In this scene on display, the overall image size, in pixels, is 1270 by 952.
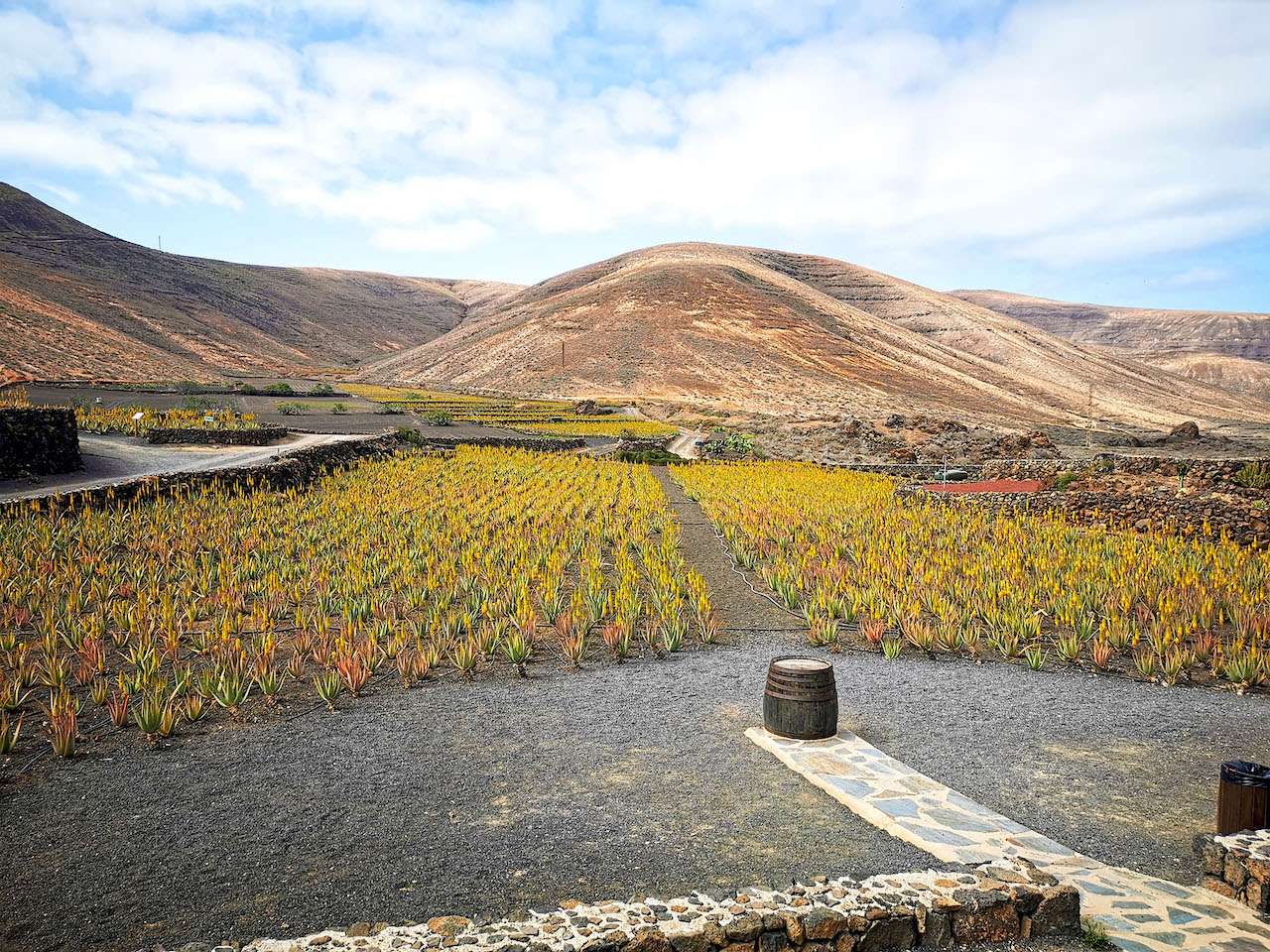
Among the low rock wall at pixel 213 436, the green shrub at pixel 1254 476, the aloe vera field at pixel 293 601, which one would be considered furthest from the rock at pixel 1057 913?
the low rock wall at pixel 213 436

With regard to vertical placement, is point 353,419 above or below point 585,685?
above

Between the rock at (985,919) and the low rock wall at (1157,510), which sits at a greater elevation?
the low rock wall at (1157,510)

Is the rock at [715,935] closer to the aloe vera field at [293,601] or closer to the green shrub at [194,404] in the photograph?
the aloe vera field at [293,601]

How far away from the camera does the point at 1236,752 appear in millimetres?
6316

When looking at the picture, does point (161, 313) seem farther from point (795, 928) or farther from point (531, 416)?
point (795, 928)

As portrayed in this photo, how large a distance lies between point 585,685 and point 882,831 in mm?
3702

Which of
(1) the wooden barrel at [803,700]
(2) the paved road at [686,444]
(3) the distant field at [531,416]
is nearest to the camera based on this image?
(1) the wooden barrel at [803,700]

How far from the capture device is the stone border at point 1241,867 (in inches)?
162

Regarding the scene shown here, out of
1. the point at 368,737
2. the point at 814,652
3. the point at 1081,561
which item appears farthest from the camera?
the point at 1081,561

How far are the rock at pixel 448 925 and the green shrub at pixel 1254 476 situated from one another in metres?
23.0

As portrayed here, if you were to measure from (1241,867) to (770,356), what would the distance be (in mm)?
84886

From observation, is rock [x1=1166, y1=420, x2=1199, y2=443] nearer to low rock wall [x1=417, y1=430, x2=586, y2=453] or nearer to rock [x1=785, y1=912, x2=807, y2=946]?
low rock wall [x1=417, y1=430, x2=586, y2=453]

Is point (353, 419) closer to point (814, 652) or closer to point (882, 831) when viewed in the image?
point (814, 652)

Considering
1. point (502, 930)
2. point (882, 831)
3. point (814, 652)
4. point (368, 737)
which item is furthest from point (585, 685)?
point (502, 930)
